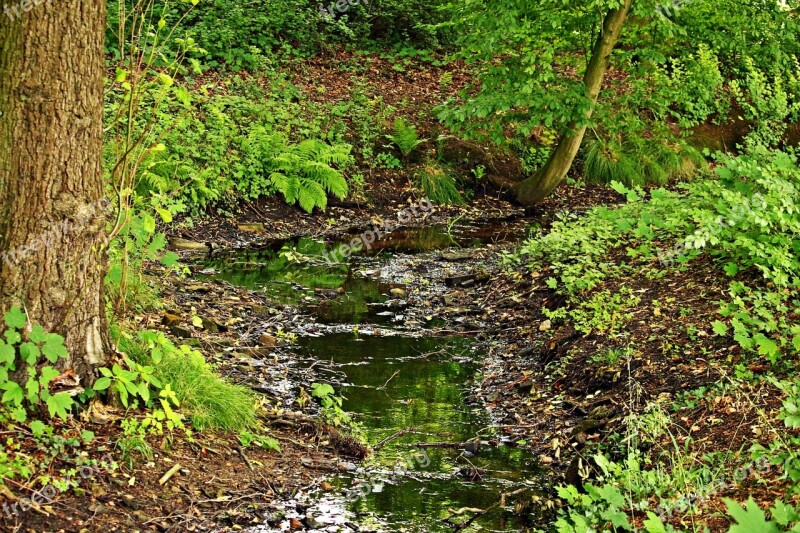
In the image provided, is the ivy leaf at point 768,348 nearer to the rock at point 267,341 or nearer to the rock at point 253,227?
the rock at point 267,341

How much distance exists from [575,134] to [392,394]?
7471 millimetres

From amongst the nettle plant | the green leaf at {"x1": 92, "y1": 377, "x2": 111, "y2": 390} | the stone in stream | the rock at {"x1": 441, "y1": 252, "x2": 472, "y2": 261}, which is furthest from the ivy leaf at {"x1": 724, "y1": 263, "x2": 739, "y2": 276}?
the nettle plant

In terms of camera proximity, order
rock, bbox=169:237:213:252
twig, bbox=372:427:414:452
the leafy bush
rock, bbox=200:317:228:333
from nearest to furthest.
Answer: twig, bbox=372:427:414:452 < rock, bbox=200:317:228:333 < rock, bbox=169:237:213:252 < the leafy bush

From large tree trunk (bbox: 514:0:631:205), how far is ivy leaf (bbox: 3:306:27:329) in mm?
8935

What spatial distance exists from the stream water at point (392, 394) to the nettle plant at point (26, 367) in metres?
1.32

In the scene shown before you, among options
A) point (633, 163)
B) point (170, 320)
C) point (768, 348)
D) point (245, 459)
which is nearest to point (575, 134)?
point (633, 163)

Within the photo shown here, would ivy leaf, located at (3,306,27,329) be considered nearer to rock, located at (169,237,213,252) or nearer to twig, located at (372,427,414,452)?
twig, located at (372,427,414,452)

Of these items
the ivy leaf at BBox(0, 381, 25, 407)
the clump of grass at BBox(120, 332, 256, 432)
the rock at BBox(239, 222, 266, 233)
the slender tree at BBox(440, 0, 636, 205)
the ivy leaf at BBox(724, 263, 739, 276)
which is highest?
the slender tree at BBox(440, 0, 636, 205)

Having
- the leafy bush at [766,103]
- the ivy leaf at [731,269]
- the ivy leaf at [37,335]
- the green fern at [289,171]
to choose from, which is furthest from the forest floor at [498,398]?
the leafy bush at [766,103]

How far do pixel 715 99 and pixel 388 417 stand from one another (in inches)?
527

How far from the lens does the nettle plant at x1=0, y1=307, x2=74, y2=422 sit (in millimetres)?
3824

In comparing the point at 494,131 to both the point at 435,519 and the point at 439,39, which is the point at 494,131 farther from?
the point at 435,519

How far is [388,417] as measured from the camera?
5934 mm

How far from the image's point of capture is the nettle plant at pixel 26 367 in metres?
3.82
